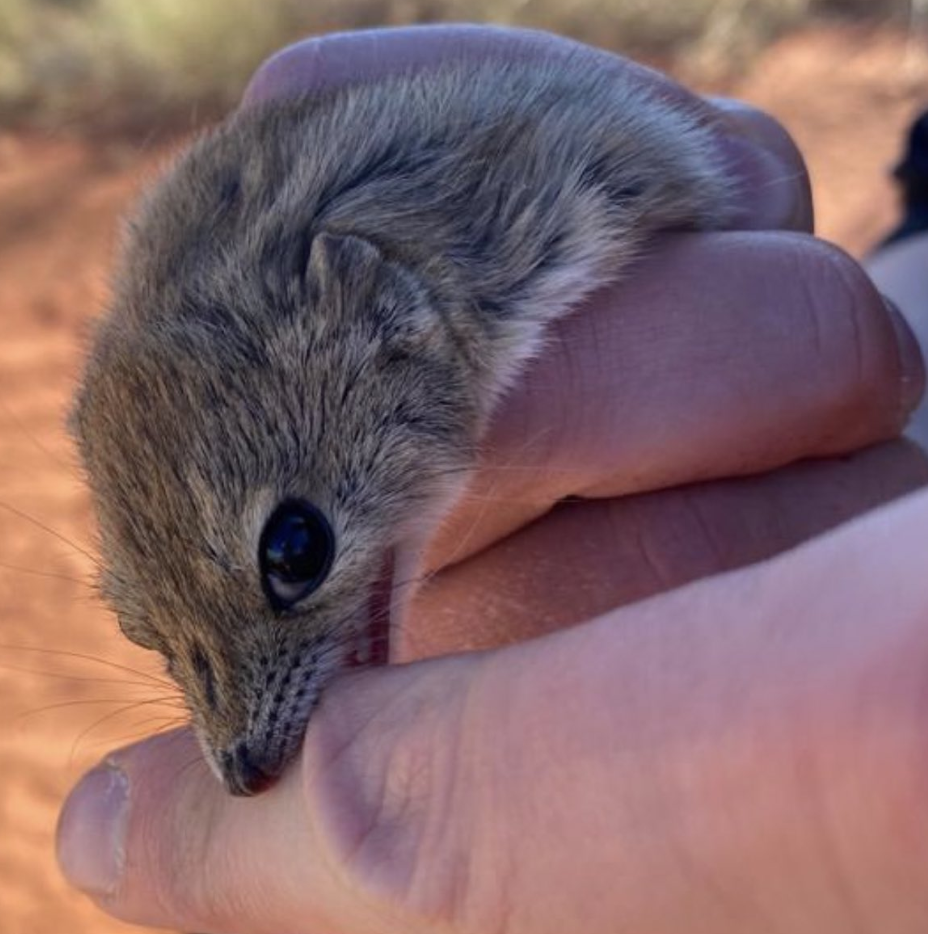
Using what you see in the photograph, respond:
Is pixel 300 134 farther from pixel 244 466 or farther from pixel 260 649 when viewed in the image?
pixel 260 649

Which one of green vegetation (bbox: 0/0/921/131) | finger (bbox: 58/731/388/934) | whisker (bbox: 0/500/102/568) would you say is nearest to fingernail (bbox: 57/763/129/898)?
finger (bbox: 58/731/388/934)

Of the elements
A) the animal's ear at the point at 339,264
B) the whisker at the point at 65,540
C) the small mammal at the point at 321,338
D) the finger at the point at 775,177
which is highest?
the animal's ear at the point at 339,264

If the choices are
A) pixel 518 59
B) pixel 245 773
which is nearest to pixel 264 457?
pixel 245 773

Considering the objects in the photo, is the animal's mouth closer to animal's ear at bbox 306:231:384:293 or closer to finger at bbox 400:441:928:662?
finger at bbox 400:441:928:662

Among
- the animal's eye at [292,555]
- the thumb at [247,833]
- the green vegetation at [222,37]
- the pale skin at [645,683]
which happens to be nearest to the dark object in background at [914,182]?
the pale skin at [645,683]

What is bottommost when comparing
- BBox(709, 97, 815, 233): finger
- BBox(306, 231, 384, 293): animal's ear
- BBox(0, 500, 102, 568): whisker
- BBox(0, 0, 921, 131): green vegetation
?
BBox(0, 0, 921, 131): green vegetation

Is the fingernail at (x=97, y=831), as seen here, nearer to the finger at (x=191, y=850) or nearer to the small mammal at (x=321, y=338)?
the finger at (x=191, y=850)

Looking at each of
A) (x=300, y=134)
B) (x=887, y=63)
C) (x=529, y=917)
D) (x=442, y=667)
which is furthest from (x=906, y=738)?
(x=887, y=63)
